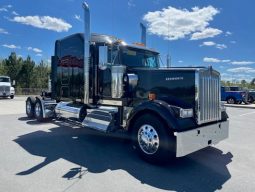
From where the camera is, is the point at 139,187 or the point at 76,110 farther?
the point at 76,110

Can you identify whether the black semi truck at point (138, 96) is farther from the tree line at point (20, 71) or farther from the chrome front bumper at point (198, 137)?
the tree line at point (20, 71)

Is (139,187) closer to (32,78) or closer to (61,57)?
(61,57)

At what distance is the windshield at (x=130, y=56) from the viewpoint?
656 centimetres

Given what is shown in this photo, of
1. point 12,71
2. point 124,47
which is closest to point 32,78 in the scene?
point 12,71

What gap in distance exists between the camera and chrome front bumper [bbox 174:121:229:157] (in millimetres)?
4680

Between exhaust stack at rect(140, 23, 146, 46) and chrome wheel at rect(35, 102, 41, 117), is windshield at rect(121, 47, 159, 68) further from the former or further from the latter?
Result: chrome wheel at rect(35, 102, 41, 117)

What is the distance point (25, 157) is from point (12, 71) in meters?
40.5

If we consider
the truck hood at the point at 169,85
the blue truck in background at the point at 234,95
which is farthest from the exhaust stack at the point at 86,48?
the blue truck in background at the point at 234,95

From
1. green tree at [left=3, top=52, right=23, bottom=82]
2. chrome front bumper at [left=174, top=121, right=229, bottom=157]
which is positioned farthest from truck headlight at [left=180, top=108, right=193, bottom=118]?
green tree at [left=3, top=52, right=23, bottom=82]

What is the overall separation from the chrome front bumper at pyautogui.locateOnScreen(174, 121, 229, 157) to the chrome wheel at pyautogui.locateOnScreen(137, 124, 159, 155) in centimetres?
54

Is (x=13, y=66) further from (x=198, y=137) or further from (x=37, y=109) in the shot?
(x=198, y=137)

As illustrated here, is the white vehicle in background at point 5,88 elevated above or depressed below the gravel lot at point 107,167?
above

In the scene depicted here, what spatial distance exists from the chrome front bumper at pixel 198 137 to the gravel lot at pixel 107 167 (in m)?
0.42

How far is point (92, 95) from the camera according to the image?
7.35 m
